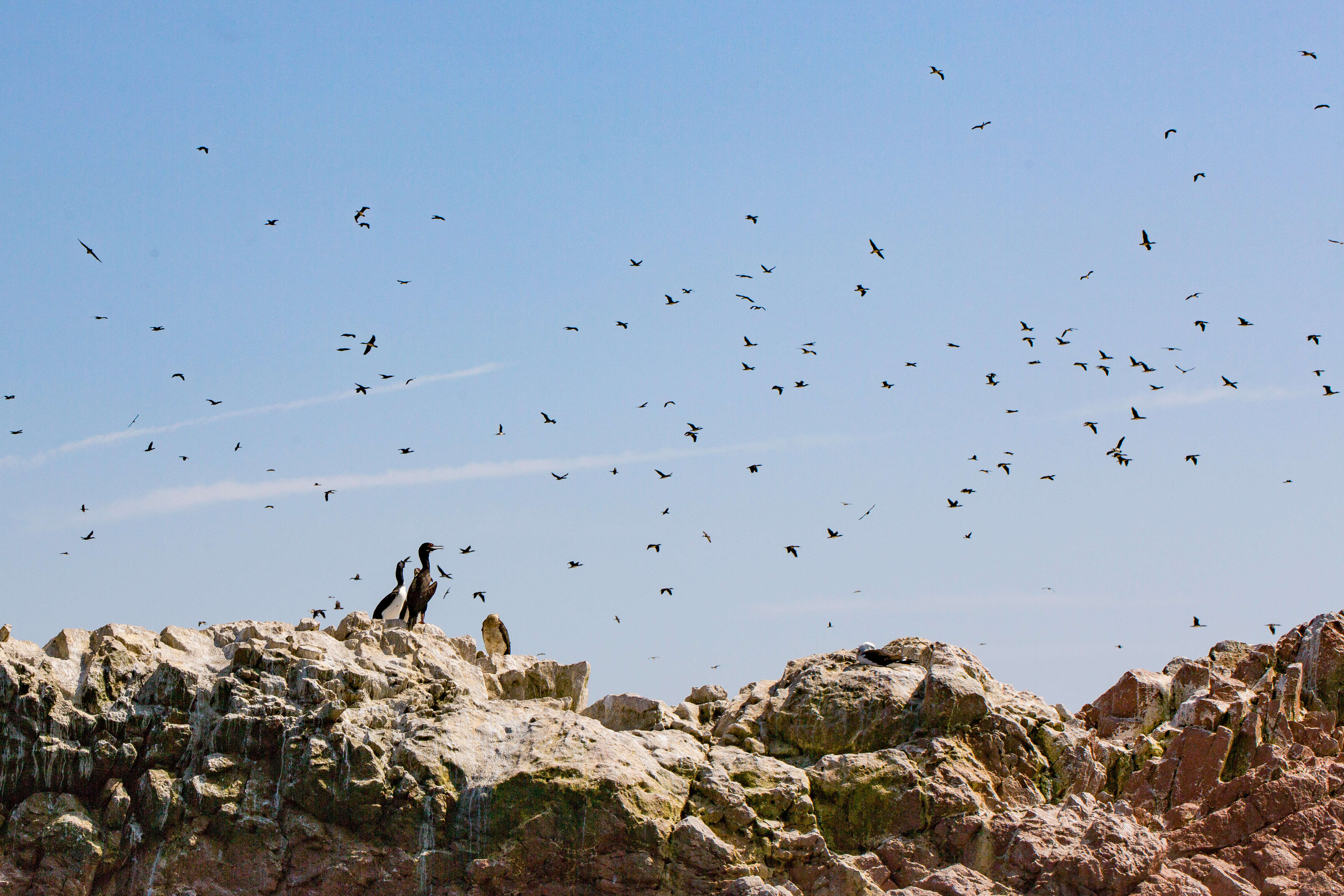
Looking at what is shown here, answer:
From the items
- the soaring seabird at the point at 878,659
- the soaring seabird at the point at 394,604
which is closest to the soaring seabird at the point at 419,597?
the soaring seabird at the point at 394,604

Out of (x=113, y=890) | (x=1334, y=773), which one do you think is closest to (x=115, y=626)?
(x=113, y=890)

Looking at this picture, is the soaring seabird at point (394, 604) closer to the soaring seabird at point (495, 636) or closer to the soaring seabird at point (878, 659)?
the soaring seabird at point (495, 636)

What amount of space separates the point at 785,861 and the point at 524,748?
509 centimetres

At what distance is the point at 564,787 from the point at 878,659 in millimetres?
7684

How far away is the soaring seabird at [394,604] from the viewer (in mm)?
32406

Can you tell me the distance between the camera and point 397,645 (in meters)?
27.6

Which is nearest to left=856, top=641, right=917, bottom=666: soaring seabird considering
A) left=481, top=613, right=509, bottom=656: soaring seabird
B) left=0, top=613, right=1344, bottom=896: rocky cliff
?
left=0, top=613, right=1344, bottom=896: rocky cliff

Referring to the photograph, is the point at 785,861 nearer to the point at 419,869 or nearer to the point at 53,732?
the point at 419,869

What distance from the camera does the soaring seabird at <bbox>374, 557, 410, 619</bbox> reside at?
32406 millimetres

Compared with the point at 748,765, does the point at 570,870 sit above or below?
below

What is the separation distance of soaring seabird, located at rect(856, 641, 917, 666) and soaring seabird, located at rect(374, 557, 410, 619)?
11.2 meters

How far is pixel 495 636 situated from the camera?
107 ft

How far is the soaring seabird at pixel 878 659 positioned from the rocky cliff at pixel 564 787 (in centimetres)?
14

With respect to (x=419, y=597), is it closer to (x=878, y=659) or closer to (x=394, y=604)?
(x=394, y=604)
